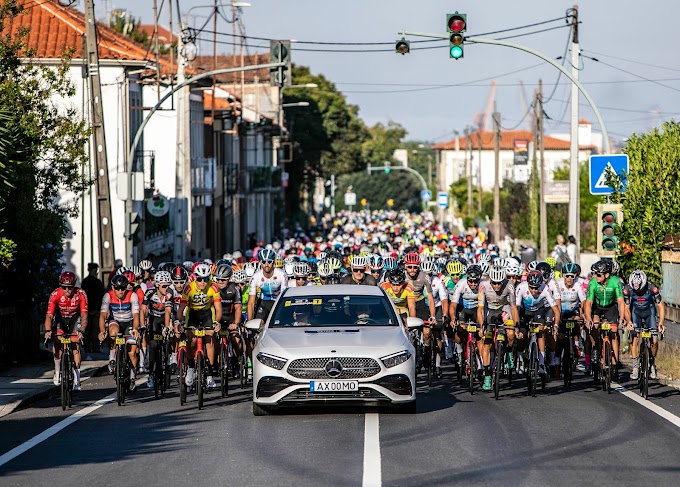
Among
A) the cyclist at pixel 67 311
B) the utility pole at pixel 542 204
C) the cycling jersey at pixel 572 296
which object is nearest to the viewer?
the cyclist at pixel 67 311

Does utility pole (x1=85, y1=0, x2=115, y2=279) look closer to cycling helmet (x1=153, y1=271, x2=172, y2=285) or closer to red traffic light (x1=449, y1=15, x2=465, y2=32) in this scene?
red traffic light (x1=449, y1=15, x2=465, y2=32)

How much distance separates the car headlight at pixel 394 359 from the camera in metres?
14.9

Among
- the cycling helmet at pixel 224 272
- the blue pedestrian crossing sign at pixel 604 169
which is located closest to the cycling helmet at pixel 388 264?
the blue pedestrian crossing sign at pixel 604 169

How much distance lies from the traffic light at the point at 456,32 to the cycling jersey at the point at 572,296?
4821mm

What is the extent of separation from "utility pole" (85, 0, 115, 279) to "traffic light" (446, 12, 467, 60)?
680cm

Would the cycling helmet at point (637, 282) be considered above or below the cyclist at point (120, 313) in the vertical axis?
above

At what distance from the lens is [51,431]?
1476 centimetres

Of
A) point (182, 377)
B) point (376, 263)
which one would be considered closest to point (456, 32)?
point (376, 263)

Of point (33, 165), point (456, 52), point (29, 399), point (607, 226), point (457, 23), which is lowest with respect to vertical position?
point (29, 399)

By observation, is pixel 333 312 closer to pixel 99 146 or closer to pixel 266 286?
pixel 266 286

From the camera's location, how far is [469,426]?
47.4ft

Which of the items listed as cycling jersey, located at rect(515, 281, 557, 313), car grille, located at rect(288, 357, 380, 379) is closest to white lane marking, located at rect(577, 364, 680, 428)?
cycling jersey, located at rect(515, 281, 557, 313)

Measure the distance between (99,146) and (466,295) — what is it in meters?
9.80

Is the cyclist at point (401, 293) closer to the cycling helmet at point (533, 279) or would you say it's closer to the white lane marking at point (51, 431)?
the cycling helmet at point (533, 279)
